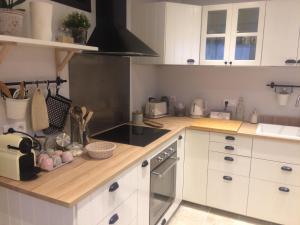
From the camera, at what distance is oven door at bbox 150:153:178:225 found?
2006mm

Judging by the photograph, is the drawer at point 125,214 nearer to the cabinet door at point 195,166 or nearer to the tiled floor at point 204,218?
the tiled floor at point 204,218

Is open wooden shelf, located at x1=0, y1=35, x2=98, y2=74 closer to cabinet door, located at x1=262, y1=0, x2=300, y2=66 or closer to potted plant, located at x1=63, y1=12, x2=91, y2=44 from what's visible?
potted plant, located at x1=63, y1=12, x2=91, y2=44

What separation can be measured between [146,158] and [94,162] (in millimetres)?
409

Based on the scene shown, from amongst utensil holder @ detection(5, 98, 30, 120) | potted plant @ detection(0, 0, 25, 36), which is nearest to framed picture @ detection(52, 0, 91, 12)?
potted plant @ detection(0, 0, 25, 36)

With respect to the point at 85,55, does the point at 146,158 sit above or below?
below

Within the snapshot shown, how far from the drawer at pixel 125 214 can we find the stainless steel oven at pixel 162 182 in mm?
280

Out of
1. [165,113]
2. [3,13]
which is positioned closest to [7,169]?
[3,13]

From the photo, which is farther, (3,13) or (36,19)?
(36,19)

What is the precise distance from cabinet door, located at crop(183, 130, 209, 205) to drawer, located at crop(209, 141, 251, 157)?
8 centimetres

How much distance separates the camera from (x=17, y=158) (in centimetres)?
128

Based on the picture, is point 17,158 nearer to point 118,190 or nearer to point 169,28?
point 118,190

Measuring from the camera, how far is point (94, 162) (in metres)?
1.55

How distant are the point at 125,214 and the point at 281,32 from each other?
2119mm

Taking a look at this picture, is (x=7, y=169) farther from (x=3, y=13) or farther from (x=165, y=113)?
(x=165, y=113)
